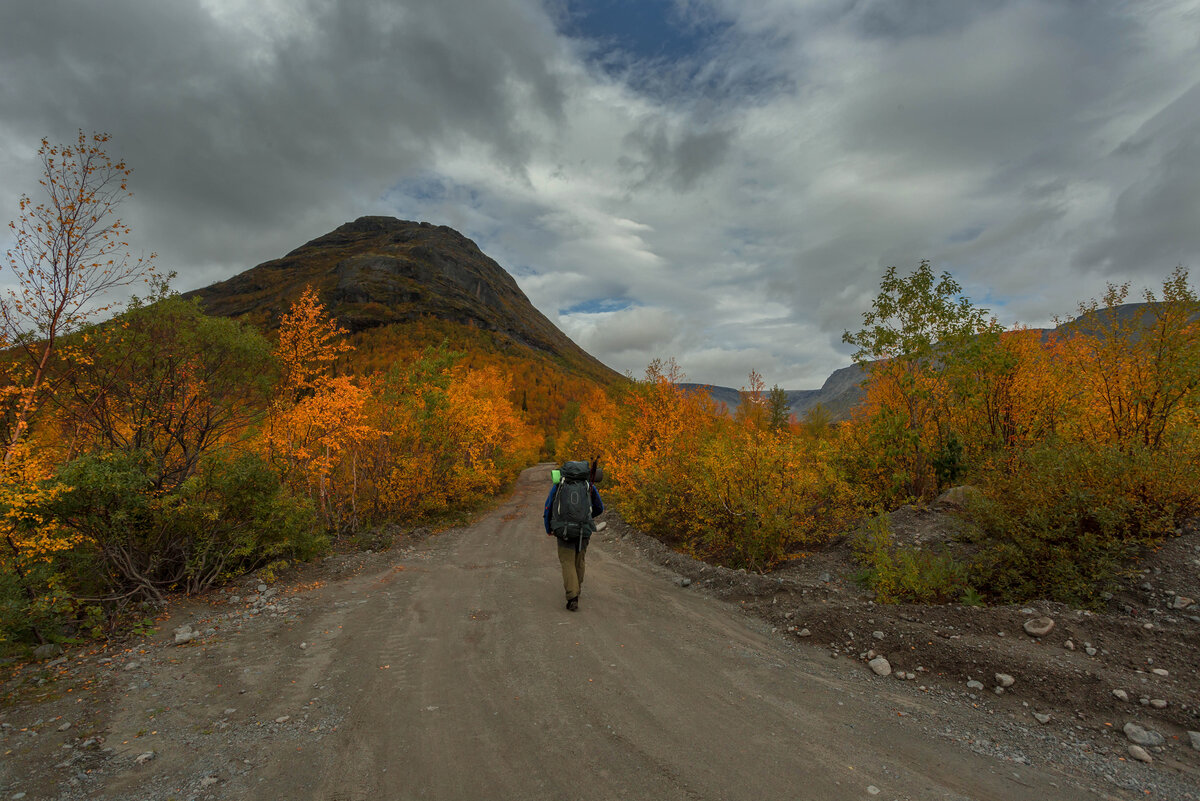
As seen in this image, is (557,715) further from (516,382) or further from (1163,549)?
(516,382)

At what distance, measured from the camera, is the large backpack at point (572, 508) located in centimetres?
760

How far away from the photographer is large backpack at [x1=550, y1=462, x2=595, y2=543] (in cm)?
760

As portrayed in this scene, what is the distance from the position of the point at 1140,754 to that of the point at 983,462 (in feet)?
29.1

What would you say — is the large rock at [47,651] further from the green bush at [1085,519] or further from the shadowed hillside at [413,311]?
the shadowed hillside at [413,311]

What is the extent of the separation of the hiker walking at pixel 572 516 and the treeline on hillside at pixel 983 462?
13.5ft

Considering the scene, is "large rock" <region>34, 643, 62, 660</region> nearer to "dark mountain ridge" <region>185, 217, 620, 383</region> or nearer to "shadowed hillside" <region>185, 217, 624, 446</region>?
"shadowed hillside" <region>185, 217, 624, 446</region>

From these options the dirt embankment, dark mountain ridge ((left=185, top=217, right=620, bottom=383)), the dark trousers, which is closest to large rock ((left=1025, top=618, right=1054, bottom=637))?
the dirt embankment

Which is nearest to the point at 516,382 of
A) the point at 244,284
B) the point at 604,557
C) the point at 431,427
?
the point at 431,427

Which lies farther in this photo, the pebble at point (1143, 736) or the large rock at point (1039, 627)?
the large rock at point (1039, 627)

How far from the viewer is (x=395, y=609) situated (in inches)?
318

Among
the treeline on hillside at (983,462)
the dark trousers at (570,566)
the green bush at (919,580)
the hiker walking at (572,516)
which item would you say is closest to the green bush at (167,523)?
the hiker walking at (572,516)

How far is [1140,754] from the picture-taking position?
149 inches

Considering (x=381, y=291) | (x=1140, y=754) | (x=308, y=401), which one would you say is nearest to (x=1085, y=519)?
(x=1140, y=754)

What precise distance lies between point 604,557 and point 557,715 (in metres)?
8.18
